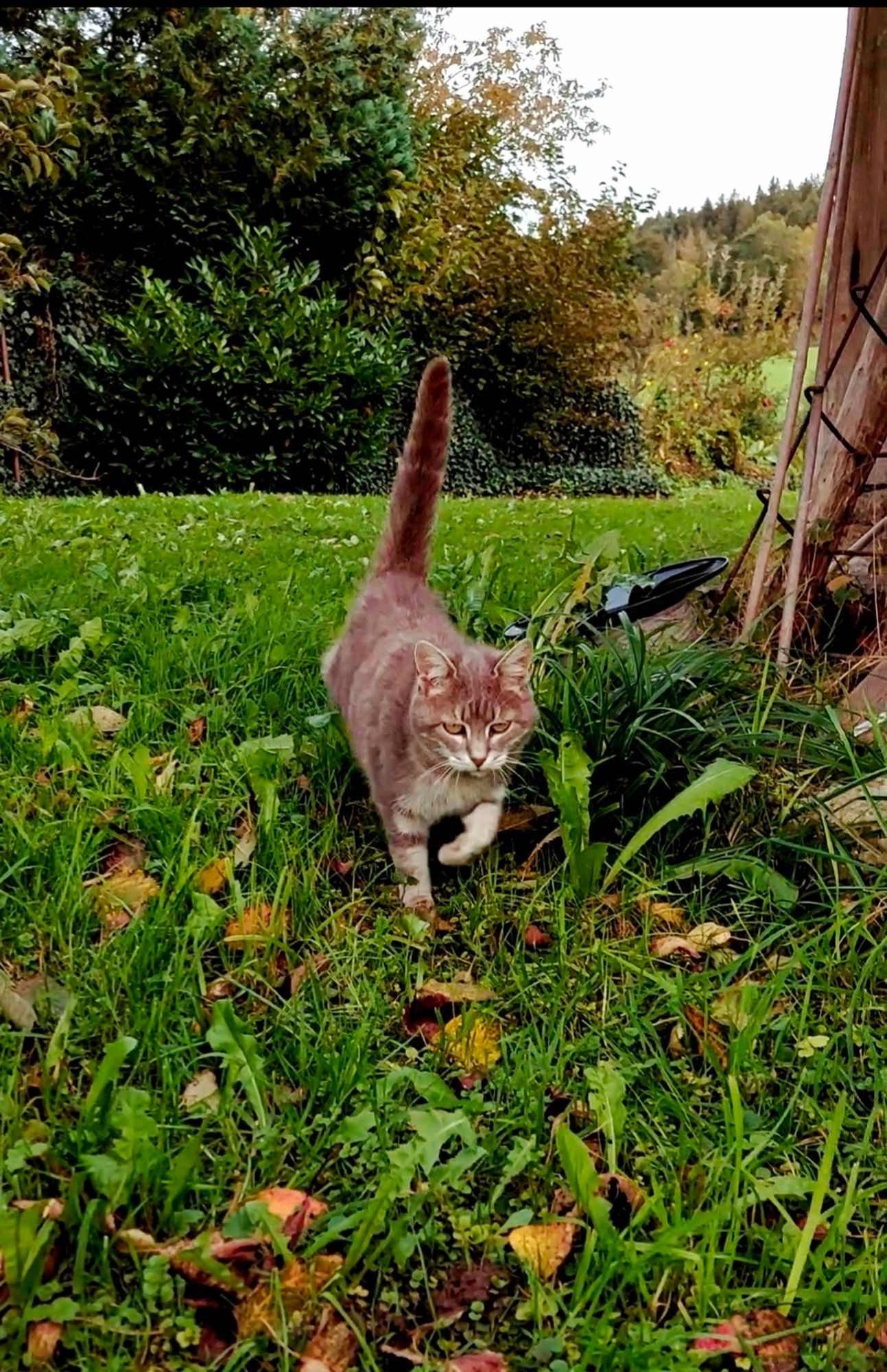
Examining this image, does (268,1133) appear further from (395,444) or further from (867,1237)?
(395,444)

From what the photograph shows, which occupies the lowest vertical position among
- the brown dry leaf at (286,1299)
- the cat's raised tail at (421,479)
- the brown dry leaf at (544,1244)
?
the brown dry leaf at (544,1244)

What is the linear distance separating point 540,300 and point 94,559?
1237cm

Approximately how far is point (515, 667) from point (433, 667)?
184mm

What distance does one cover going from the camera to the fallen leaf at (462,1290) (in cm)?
121

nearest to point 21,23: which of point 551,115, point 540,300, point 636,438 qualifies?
point 540,300

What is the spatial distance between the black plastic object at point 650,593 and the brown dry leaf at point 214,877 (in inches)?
51.3

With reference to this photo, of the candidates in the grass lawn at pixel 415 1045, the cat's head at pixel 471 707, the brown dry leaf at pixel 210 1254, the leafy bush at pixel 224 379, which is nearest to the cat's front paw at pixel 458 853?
the grass lawn at pixel 415 1045

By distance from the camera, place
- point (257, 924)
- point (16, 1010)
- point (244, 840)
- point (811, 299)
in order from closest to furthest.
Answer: point (16, 1010) < point (257, 924) < point (244, 840) < point (811, 299)

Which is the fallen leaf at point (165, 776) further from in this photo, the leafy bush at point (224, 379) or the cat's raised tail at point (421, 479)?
the leafy bush at point (224, 379)

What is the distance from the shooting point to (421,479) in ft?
9.07

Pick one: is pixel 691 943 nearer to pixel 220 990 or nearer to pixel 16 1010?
pixel 220 990

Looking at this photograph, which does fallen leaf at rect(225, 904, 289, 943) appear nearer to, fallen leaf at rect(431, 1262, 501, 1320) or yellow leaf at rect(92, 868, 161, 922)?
yellow leaf at rect(92, 868, 161, 922)

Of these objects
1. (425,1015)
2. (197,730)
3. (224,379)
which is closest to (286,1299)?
(425,1015)

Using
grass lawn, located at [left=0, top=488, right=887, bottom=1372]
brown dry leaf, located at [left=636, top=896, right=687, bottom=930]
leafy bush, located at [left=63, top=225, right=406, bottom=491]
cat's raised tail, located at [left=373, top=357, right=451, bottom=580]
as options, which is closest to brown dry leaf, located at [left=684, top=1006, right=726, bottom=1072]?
grass lawn, located at [left=0, top=488, right=887, bottom=1372]
